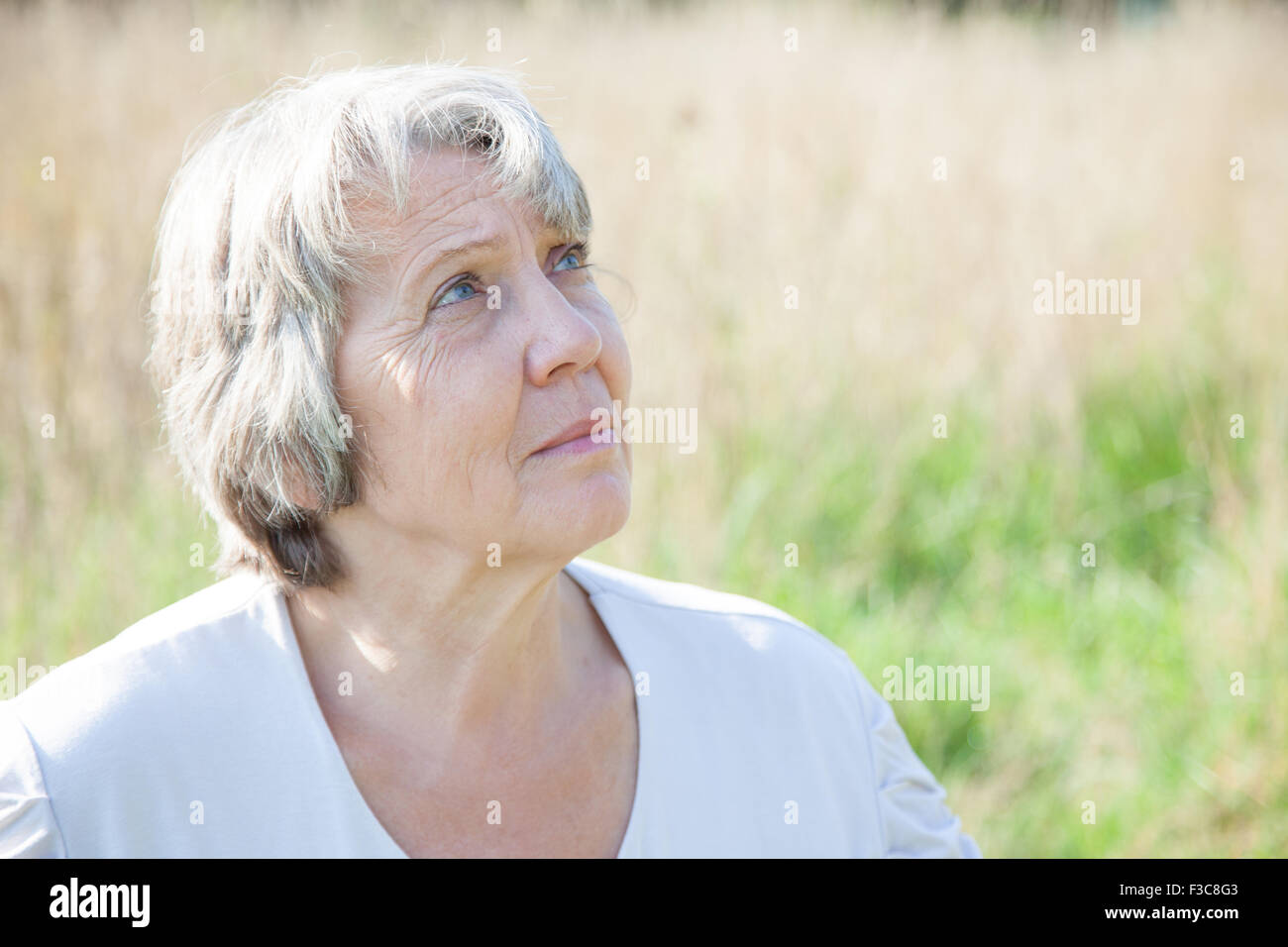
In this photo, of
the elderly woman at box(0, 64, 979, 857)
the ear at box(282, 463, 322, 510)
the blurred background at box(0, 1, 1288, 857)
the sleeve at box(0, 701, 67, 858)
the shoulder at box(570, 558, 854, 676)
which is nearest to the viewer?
the sleeve at box(0, 701, 67, 858)

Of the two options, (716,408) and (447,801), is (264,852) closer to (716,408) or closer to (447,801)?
(447,801)

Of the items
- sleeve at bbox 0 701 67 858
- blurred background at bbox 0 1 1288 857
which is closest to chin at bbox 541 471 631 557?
sleeve at bbox 0 701 67 858

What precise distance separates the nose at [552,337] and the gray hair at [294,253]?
145mm

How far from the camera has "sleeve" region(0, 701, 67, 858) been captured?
4.67 feet

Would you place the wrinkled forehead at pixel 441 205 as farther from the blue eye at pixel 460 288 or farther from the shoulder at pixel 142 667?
the shoulder at pixel 142 667

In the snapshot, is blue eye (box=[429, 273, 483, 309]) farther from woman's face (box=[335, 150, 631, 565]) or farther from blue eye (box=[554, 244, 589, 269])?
blue eye (box=[554, 244, 589, 269])

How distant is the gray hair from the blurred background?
1.34m

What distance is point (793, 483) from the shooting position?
396 centimetres

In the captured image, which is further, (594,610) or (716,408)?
(716,408)

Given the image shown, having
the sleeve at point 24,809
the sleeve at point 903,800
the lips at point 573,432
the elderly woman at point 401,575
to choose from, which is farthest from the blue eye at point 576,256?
the sleeve at point 24,809

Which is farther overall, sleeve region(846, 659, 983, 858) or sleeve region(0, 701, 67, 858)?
sleeve region(846, 659, 983, 858)

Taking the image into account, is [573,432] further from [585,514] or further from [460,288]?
[460,288]
